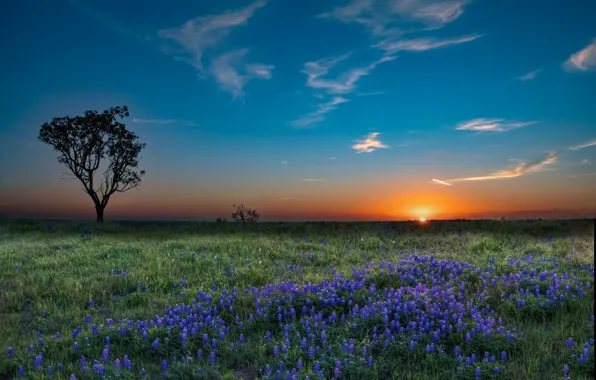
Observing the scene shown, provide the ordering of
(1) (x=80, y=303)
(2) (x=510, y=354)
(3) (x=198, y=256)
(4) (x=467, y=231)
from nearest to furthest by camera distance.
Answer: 1. (2) (x=510, y=354)
2. (1) (x=80, y=303)
3. (3) (x=198, y=256)
4. (4) (x=467, y=231)

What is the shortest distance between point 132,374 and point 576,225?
19.4 metres

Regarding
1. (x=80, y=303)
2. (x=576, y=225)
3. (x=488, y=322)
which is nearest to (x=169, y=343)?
(x=80, y=303)

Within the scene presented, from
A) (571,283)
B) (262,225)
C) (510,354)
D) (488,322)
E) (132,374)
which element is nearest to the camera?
(132,374)

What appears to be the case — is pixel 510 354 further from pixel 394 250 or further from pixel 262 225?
pixel 262 225

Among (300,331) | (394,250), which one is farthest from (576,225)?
(300,331)

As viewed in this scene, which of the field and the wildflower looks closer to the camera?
the field

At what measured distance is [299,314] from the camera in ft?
28.9

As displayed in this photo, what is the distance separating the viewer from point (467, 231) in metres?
19.8

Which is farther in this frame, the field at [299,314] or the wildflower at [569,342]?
the wildflower at [569,342]

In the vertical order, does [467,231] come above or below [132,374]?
above

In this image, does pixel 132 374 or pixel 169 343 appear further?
pixel 169 343

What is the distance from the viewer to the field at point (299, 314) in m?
6.72

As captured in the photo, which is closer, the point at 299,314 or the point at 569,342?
the point at 569,342

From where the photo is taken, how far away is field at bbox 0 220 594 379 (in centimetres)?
672
